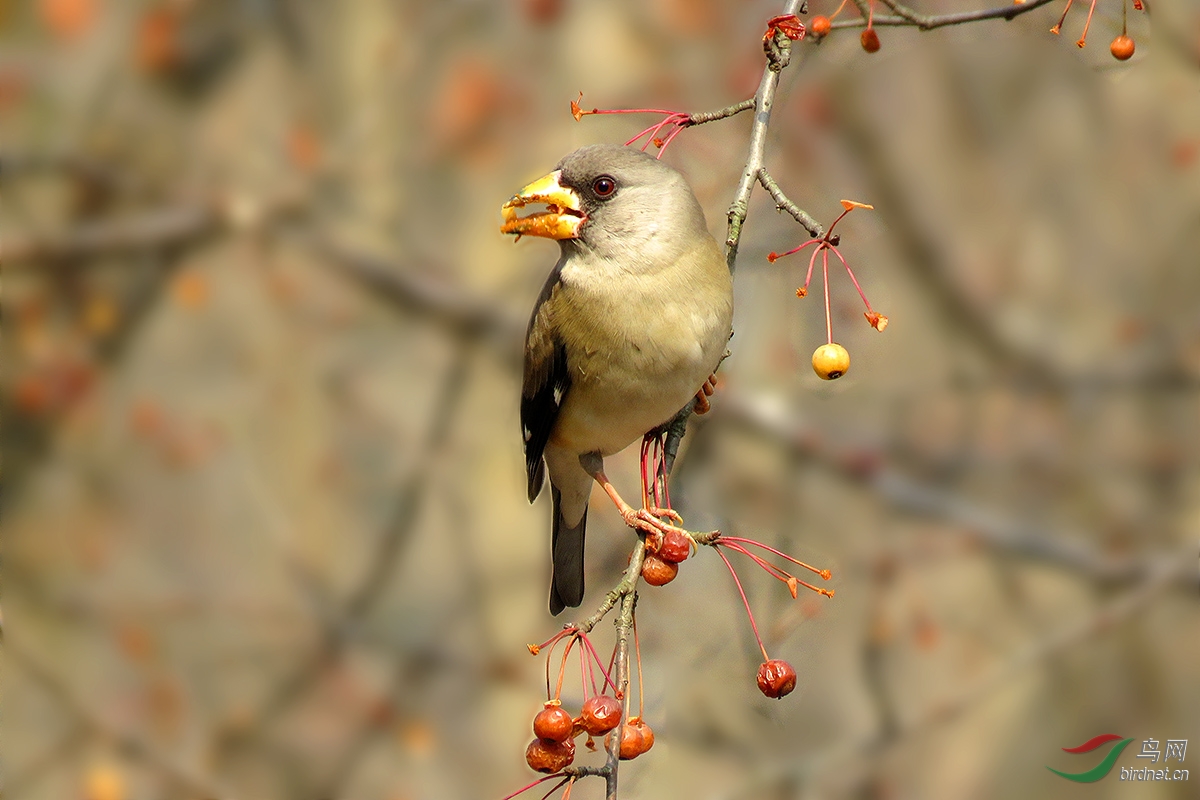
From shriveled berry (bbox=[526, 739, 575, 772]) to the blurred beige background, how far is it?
3.37 m

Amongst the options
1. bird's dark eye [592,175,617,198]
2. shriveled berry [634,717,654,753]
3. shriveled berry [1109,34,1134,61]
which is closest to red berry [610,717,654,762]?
shriveled berry [634,717,654,753]

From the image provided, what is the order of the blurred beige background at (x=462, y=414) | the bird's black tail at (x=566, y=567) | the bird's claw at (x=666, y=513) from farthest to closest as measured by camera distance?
the blurred beige background at (x=462, y=414) < the bird's black tail at (x=566, y=567) < the bird's claw at (x=666, y=513)

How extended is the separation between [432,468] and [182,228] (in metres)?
1.95

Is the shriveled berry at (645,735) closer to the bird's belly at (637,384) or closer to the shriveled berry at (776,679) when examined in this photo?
the shriveled berry at (776,679)

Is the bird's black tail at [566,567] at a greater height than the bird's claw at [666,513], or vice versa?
the bird's black tail at [566,567]

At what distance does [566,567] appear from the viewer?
3062 mm

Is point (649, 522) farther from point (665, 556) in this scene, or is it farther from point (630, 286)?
point (630, 286)


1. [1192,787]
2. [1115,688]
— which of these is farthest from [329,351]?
[1192,787]

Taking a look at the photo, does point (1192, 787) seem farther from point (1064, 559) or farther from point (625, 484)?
point (625, 484)

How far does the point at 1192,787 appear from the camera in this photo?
5395 mm

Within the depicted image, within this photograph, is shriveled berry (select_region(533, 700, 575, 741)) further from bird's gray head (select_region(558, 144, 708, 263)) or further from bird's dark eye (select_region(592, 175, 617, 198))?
bird's dark eye (select_region(592, 175, 617, 198))

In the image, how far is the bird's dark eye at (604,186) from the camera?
7.82ft

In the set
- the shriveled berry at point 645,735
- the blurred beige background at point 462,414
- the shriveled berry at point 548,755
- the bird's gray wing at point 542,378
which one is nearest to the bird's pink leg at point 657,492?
the bird's gray wing at point 542,378

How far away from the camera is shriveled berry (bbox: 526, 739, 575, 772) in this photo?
186 centimetres
